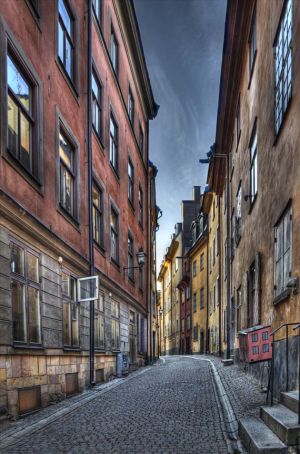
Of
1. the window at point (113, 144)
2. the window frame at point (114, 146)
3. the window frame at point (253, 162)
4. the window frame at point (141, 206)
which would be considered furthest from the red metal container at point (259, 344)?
the window frame at point (141, 206)

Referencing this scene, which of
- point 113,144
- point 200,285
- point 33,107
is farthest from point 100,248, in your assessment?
point 200,285

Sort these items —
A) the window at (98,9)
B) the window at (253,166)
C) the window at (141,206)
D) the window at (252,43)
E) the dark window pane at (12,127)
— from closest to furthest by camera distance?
1. the dark window pane at (12,127)
2. the window at (253,166)
3. the window at (252,43)
4. the window at (98,9)
5. the window at (141,206)

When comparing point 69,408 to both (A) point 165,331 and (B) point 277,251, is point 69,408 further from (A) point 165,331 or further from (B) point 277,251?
(A) point 165,331

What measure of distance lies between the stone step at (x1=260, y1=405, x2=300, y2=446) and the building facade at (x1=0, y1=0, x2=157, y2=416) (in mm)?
3790

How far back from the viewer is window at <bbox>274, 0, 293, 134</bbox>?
8.37 meters

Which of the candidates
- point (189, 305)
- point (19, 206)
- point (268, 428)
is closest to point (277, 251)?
point (268, 428)

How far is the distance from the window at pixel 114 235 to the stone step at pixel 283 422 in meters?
11.9

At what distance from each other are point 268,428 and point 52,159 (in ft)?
23.2

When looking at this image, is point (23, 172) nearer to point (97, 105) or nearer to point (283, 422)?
point (283, 422)

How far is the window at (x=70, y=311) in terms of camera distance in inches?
436

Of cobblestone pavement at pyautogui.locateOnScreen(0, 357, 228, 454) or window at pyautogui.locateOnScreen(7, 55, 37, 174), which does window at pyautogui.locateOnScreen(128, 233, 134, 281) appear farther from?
window at pyautogui.locateOnScreen(7, 55, 37, 174)

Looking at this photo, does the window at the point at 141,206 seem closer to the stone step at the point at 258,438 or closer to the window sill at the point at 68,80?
the window sill at the point at 68,80

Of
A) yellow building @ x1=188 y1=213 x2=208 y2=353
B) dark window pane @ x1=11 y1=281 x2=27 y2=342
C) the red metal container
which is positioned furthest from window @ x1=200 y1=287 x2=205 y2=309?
dark window pane @ x1=11 y1=281 x2=27 y2=342

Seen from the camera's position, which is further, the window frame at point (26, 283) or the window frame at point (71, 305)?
the window frame at point (71, 305)
